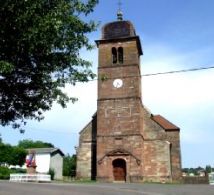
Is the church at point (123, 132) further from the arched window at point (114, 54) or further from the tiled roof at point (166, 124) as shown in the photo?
the tiled roof at point (166, 124)

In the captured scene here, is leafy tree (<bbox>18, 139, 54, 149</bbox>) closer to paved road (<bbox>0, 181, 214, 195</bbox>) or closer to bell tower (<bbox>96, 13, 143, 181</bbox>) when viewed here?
bell tower (<bbox>96, 13, 143, 181</bbox>)

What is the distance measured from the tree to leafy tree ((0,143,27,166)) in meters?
58.8

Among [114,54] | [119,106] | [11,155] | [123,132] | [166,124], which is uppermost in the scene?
[114,54]

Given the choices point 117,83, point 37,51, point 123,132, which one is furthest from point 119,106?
point 37,51

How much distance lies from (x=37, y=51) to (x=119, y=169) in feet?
96.1

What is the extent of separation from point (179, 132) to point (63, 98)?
3354 centimetres

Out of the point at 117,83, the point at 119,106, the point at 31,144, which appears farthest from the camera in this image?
the point at 31,144

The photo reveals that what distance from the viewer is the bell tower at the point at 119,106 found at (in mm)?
39875

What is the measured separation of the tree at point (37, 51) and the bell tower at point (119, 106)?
77.4 feet

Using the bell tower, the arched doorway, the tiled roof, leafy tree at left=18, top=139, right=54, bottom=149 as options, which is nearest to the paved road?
the bell tower

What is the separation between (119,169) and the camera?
40.2m

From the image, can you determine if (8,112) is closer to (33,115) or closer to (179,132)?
(33,115)

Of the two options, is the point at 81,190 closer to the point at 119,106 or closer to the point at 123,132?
the point at 123,132

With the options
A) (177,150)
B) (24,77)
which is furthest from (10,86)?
(177,150)
